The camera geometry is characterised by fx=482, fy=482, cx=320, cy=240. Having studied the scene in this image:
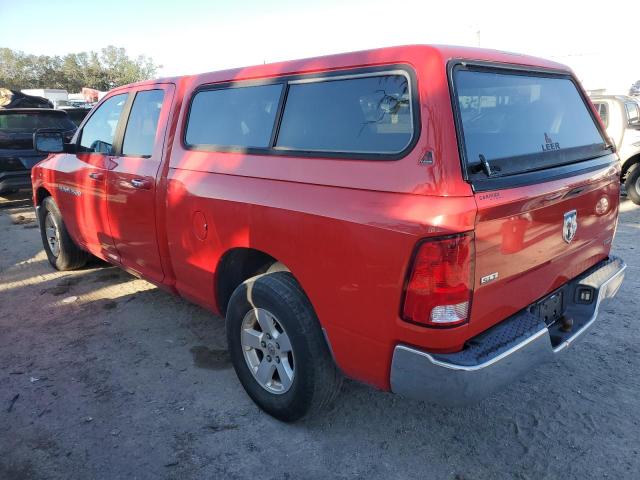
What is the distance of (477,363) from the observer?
1.94 meters

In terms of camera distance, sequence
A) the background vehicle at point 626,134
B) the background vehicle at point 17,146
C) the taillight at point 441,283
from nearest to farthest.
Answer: the taillight at point 441,283 → the background vehicle at point 626,134 → the background vehicle at point 17,146

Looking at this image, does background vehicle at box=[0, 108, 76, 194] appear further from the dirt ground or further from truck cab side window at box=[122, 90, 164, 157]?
the dirt ground

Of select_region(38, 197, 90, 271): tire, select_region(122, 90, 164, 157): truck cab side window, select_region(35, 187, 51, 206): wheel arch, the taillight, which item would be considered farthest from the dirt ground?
select_region(35, 187, 51, 206): wheel arch

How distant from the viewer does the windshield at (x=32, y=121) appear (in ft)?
29.4

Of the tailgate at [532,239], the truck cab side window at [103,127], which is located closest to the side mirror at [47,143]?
the truck cab side window at [103,127]

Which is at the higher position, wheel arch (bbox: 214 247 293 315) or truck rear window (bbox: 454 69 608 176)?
truck rear window (bbox: 454 69 608 176)

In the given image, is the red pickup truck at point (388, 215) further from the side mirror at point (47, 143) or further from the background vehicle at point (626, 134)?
the background vehicle at point (626, 134)

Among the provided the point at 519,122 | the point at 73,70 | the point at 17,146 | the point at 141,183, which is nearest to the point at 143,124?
the point at 141,183

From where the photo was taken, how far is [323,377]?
2420 mm

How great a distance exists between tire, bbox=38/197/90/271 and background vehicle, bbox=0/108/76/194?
365cm

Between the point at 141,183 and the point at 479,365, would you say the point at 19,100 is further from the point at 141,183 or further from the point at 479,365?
the point at 479,365

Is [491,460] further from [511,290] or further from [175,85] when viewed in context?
[175,85]

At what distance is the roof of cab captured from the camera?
2.05 m

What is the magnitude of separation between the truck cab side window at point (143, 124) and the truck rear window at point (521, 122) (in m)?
2.29
